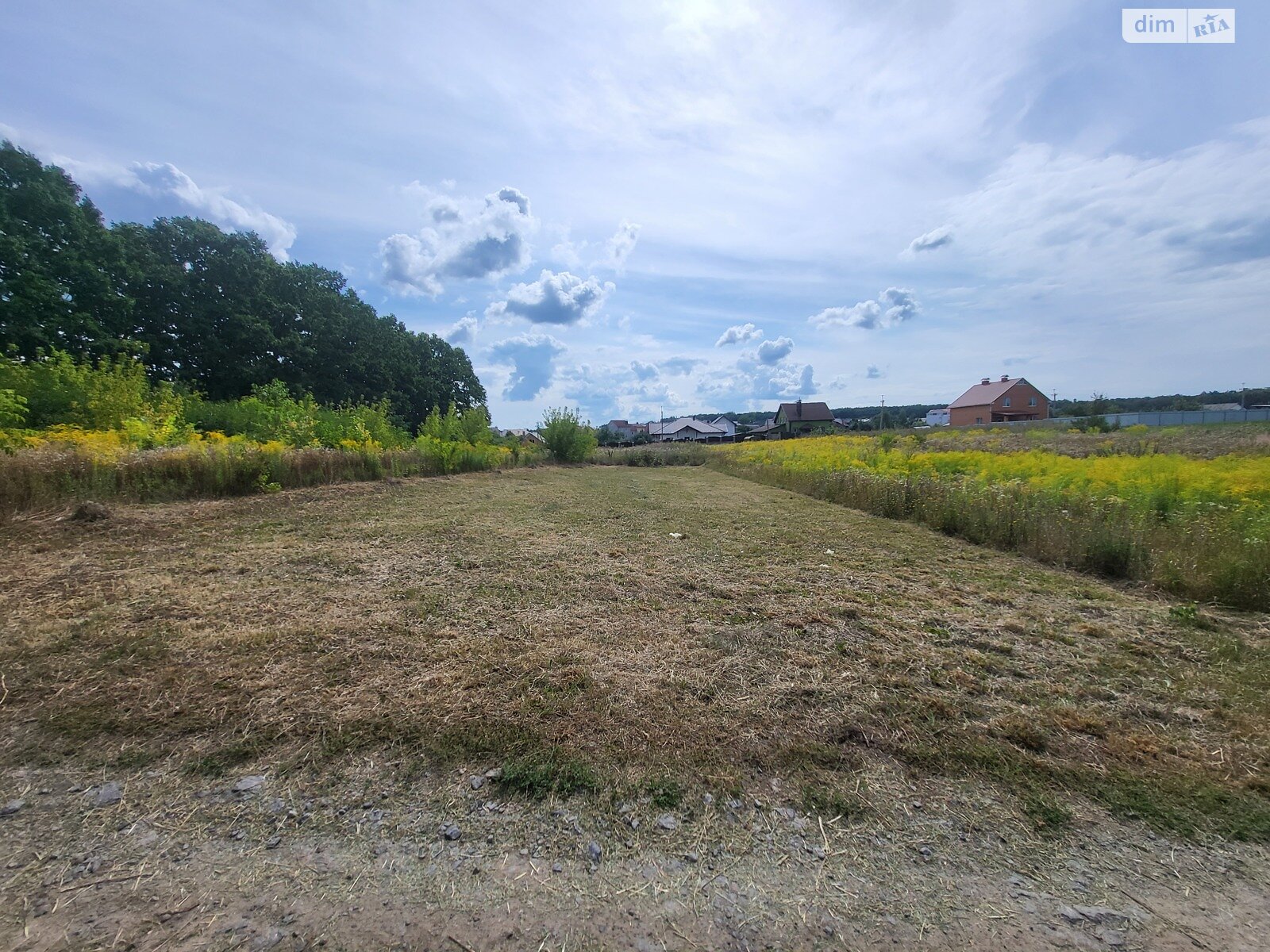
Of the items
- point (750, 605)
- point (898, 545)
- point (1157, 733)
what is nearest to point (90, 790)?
point (750, 605)

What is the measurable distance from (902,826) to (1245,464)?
759 cm

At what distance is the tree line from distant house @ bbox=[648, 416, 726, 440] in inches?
1318

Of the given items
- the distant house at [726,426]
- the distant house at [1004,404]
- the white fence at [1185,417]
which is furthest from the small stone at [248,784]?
the distant house at [726,426]

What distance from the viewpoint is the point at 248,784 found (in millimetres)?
1743

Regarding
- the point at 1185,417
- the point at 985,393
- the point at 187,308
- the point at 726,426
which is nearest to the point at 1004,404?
the point at 985,393

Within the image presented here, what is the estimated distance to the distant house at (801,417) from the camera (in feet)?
177

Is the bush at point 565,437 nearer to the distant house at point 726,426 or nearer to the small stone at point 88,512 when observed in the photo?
the small stone at point 88,512

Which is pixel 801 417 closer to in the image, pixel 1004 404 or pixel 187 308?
pixel 1004 404

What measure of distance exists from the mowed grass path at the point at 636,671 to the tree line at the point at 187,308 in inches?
658

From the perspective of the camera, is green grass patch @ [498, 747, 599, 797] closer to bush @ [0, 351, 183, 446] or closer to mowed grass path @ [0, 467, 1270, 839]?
mowed grass path @ [0, 467, 1270, 839]

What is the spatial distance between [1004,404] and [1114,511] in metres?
44.6

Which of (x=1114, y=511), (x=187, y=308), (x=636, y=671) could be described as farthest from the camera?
(x=187, y=308)

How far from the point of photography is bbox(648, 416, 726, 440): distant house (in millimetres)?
62969

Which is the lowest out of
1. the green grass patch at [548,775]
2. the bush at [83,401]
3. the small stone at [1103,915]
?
the small stone at [1103,915]
